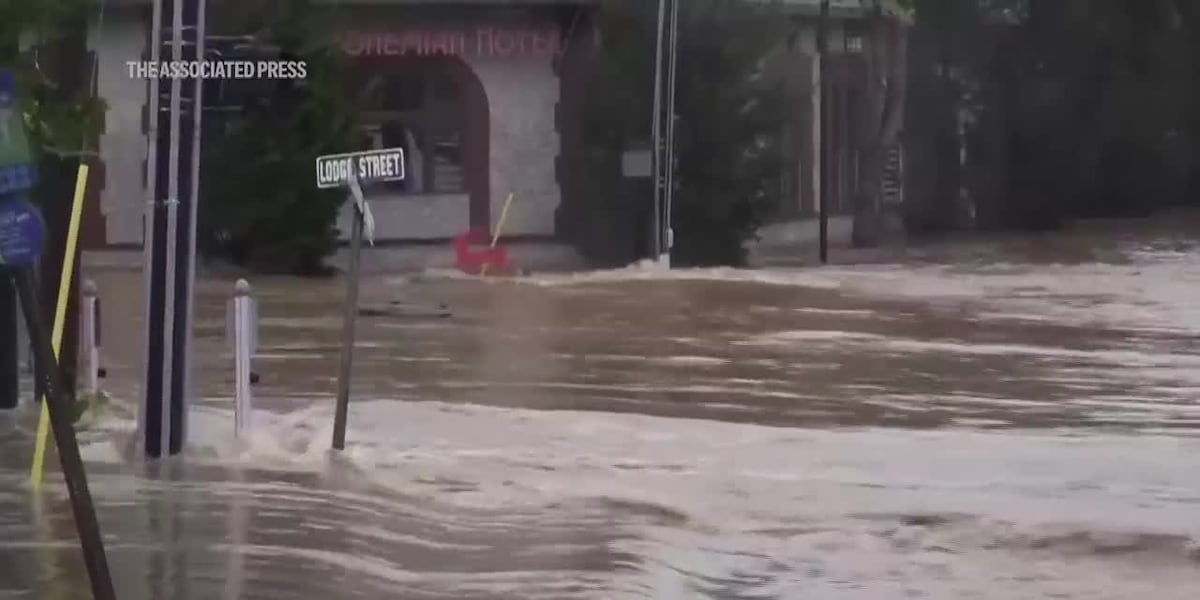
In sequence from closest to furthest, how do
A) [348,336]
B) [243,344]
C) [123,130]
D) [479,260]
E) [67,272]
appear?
[348,336], [67,272], [243,344], [479,260], [123,130]

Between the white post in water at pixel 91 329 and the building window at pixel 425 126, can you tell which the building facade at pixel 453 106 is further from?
the white post in water at pixel 91 329

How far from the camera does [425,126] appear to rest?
3716 cm

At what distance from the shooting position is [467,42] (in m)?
36.6

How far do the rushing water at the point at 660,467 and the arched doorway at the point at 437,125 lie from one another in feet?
44.9

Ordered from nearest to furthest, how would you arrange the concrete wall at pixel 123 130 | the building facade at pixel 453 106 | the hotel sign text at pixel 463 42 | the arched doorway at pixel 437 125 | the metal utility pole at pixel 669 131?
the metal utility pole at pixel 669 131 → the concrete wall at pixel 123 130 → the building facade at pixel 453 106 → the hotel sign text at pixel 463 42 → the arched doorway at pixel 437 125

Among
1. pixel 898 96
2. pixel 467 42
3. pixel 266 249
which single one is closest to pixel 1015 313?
pixel 266 249

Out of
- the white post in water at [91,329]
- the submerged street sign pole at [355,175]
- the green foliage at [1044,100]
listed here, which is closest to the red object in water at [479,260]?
the green foliage at [1044,100]

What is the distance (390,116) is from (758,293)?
11.7 m

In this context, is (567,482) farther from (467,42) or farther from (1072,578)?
(467,42)

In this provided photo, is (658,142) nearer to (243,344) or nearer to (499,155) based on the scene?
(499,155)

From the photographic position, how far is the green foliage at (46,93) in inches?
441

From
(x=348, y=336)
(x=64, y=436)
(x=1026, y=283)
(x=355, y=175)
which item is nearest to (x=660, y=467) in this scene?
(x=348, y=336)

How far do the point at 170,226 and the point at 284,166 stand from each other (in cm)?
1919

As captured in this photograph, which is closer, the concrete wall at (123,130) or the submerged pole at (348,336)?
the submerged pole at (348,336)
